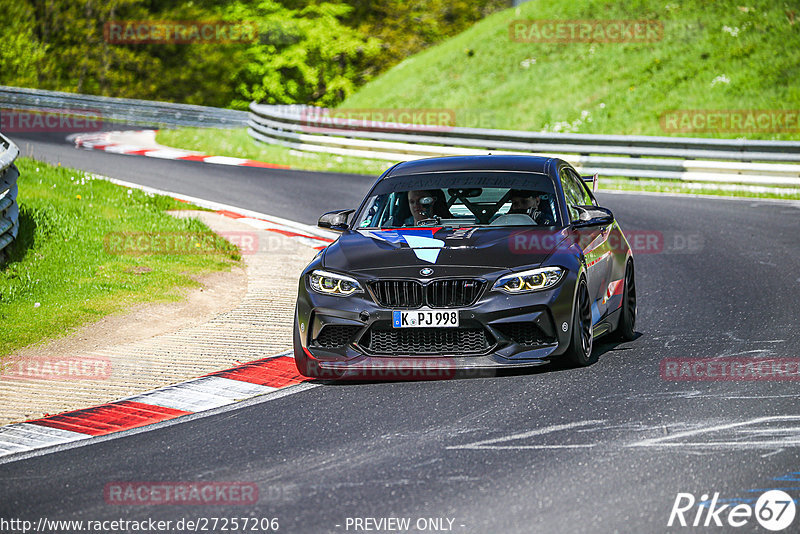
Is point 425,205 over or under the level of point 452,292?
over

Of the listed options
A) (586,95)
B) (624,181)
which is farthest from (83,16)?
(624,181)

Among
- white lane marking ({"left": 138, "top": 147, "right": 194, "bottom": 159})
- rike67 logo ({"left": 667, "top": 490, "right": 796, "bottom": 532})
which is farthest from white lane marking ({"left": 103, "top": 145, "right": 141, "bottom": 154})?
rike67 logo ({"left": 667, "top": 490, "right": 796, "bottom": 532})

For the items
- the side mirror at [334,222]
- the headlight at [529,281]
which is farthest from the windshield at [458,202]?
the headlight at [529,281]

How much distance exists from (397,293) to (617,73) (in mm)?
28676

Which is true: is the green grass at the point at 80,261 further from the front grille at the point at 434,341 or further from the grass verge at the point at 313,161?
the grass verge at the point at 313,161

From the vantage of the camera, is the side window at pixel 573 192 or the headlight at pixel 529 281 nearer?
the headlight at pixel 529 281

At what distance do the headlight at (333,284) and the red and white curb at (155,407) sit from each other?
0.73m

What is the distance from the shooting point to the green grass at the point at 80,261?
10.8 m

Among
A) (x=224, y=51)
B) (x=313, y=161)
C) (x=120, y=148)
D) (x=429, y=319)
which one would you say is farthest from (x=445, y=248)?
(x=224, y=51)

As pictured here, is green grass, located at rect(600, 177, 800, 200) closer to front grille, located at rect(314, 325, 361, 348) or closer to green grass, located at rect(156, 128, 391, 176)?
green grass, located at rect(156, 128, 391, 176)

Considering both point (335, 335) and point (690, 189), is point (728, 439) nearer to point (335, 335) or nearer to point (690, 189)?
point (335, 335)

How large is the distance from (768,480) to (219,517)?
2.68 metres

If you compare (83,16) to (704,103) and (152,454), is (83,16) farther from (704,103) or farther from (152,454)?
(152,454)

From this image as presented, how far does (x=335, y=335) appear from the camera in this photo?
7977 mm
